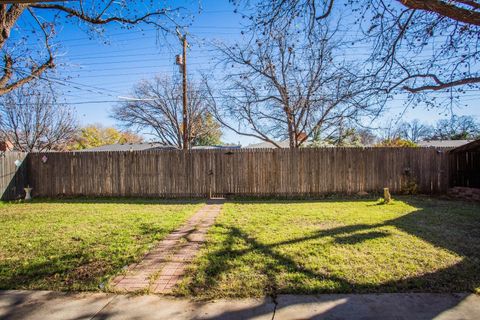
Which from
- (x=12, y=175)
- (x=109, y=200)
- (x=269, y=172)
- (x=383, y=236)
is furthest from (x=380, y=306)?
(x=12, y=175)

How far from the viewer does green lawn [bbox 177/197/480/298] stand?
2.99m

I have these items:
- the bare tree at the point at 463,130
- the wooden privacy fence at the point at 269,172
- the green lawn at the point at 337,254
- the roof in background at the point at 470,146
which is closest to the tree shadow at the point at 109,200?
the wooden privacy fence at the point at 269,172

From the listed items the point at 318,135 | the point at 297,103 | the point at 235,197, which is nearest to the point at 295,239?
the point at 235,197

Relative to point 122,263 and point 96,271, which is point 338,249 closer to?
point 122,263

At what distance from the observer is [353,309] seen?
2.56m

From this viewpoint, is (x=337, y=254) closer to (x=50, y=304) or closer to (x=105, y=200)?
(x=50, y=304)

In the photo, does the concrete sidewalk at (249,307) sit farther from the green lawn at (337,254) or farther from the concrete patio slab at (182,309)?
the green lawn at (337,254)

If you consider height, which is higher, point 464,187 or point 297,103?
point 297,103

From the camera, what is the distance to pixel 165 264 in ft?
12.1

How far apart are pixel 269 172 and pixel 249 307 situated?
7546 millimetres

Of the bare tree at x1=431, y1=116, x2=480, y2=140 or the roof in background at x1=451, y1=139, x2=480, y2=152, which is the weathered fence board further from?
the bare tree at x1=431, y1=116, x2=480, y2=140

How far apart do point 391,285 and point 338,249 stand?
1.10m

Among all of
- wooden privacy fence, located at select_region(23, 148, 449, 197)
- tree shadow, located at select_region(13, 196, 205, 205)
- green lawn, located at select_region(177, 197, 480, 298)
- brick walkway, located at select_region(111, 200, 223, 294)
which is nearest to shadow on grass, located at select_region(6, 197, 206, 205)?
tree shadow, located at select_region(13, 196, 205, 205)

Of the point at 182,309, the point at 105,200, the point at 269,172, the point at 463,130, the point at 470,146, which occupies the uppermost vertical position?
the point at 463,130
